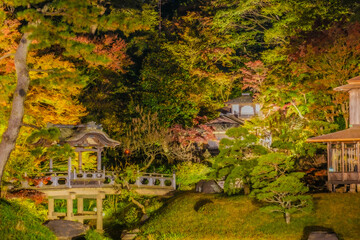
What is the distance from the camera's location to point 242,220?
18250 mm

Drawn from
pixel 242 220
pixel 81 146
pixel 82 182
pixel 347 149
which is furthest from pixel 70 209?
pixel 347 149

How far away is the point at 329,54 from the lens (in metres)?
22.4

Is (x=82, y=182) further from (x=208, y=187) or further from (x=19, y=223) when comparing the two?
(x=19, y=223)

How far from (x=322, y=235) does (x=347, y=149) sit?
4.80 metres

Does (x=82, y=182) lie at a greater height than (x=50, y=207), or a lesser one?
greater

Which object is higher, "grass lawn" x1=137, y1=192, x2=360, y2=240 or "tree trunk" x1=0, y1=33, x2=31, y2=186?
"tree trunk" x1=0, y1=33, x2=31, y2=186

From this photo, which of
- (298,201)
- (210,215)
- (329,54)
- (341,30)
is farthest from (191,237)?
(341,30)

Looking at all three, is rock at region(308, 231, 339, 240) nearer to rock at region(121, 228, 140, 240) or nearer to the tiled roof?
rock at region(121, 228, 140, 240)

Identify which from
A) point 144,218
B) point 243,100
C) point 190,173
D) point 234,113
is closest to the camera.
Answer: point 144,218

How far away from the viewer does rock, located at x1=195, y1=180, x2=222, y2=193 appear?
22016mm

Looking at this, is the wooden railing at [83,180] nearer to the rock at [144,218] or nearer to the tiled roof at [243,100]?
the rock at [144,218]

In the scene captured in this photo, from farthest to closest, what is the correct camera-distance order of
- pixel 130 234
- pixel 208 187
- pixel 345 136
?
pixel 208 187 < pixel 130 234 < pixel 345 136

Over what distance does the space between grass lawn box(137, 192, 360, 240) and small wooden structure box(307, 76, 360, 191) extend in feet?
2.18

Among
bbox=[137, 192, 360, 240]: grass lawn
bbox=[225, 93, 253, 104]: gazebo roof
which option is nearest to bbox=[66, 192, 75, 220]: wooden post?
bbox=[137, 192, 360, 240]: grass lawn
